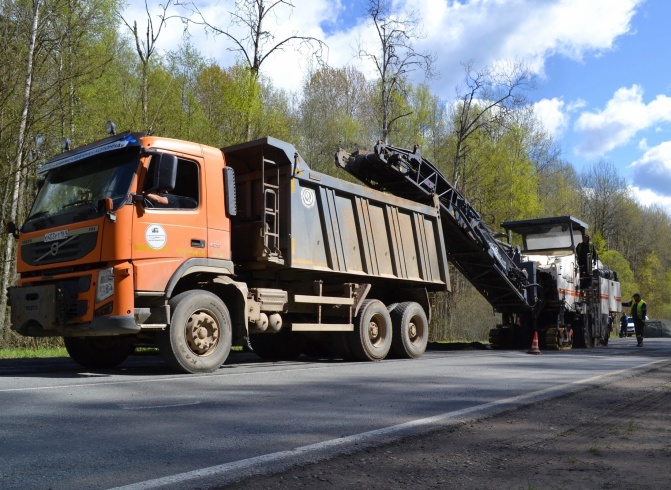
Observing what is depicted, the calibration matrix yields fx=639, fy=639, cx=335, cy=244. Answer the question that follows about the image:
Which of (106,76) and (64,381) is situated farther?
(106,76)

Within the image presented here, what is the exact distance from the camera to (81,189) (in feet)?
27.5

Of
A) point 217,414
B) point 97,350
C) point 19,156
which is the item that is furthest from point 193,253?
point 19,156

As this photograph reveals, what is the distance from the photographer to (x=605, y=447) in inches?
177

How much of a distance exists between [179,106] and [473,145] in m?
15.0

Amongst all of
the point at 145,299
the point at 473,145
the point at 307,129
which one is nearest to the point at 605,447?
the point at 145,299

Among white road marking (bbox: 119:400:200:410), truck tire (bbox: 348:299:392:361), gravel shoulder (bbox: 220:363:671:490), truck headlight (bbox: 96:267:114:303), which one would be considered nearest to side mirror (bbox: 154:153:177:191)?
truck headlight (bbox: 96:267:114:303)

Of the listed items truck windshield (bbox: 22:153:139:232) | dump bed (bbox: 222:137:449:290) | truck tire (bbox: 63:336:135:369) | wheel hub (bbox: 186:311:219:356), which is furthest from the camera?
dump bed (bbox: 222:137:449:290)

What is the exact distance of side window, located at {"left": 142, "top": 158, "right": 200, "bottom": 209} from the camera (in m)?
8.00

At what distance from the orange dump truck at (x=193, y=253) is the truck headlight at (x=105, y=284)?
0.04 ft

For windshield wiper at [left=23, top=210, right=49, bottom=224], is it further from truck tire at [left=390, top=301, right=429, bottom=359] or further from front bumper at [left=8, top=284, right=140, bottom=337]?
truck tire at [left=390, top=301, right=429, bottom=359]

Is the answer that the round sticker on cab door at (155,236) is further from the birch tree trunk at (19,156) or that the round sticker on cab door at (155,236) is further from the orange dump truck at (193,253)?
the birch tree trunk at (19,156)

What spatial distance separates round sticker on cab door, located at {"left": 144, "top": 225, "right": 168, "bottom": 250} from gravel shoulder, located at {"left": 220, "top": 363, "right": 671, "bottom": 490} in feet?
14.8

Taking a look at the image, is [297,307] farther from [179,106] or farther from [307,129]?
[307,129]

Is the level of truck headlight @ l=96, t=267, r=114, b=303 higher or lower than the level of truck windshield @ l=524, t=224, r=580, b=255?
lower
